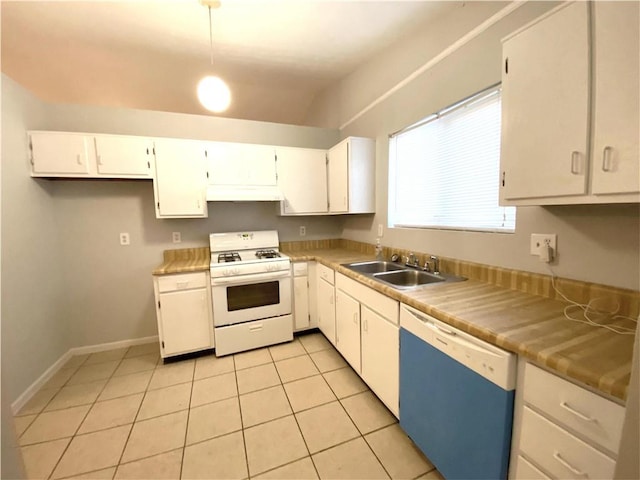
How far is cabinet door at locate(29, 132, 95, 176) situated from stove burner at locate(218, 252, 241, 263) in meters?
1.33

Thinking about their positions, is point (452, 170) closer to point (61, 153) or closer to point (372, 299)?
point (372, 299)

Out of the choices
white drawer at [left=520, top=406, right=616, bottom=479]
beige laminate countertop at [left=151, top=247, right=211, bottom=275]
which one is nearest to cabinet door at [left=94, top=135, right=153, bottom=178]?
beige laminate countertop at [left=151, top=247, right=211, bottom=275]

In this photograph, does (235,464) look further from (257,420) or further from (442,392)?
(442,392)

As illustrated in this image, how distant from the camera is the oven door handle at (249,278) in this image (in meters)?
2.40

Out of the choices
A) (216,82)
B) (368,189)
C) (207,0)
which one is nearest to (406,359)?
(368,189)

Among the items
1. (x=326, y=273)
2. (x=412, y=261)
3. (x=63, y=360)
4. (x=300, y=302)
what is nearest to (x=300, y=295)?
(x=300, y=302)

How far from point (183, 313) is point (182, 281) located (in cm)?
30

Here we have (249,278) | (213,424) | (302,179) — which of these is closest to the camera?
(213,424)

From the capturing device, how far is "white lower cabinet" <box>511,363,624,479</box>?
718mm

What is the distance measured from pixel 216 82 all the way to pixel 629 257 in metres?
2.69

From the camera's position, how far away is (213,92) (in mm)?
2090

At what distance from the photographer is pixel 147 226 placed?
268cm

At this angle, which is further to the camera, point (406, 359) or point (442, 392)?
point (406, 359)

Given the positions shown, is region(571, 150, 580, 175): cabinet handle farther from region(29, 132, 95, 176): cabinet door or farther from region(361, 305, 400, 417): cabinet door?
region(29, 132, 95, 176): cabinet door
